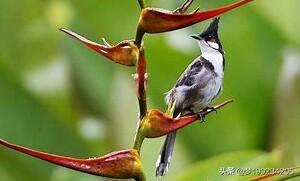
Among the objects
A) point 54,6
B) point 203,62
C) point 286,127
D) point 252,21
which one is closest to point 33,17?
point 54,6

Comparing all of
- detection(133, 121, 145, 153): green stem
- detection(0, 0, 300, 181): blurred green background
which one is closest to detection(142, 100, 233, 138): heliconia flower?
detection(133, 121, 145, 153): green stem

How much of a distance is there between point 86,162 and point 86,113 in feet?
1.63

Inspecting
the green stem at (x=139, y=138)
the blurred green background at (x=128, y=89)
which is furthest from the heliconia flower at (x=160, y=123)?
the blurred green background at (x=128, y=89)

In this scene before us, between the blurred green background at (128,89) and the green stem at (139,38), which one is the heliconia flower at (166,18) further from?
the blurred green background at (128,89)

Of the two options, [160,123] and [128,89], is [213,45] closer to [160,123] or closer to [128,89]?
[160,123]

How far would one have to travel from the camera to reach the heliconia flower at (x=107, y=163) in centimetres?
37

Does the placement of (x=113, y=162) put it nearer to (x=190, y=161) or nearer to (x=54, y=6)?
(x=190, y=161)

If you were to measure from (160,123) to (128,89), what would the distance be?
16.7 inches

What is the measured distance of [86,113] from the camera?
867 millimetres

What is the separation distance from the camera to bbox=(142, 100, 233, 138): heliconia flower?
37cm

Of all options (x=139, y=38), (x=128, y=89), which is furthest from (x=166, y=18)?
(x=128, y=89)

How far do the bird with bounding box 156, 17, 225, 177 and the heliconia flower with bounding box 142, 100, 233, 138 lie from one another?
1.1 inches

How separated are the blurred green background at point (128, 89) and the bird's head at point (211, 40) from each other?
91 mm

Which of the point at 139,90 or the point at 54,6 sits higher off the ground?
the point at 139,90
